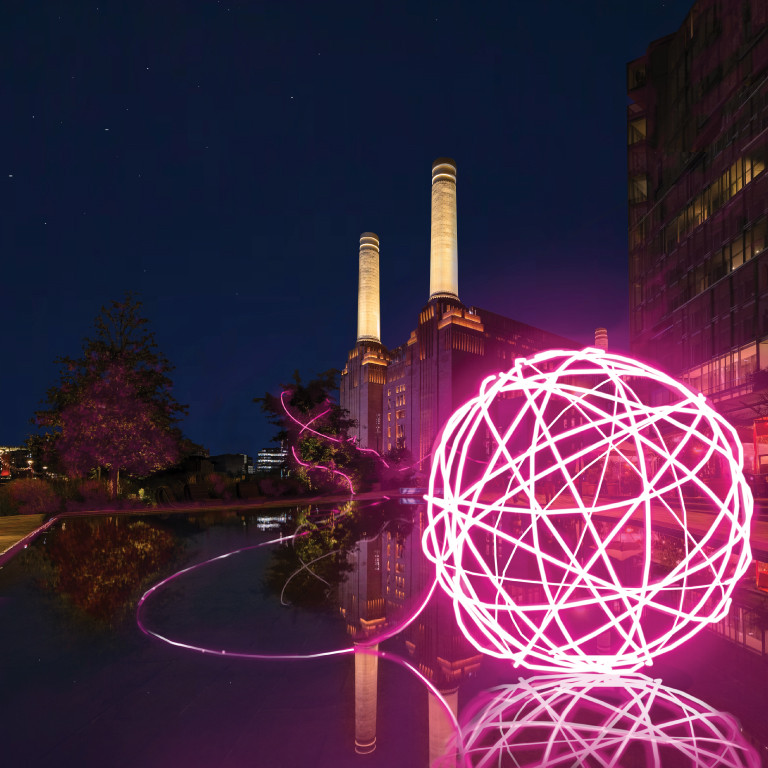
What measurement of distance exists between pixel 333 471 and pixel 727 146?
3554 centimetres

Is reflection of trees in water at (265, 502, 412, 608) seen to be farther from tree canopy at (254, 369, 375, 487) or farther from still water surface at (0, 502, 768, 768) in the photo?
tree canopy at (254, 369, 375, 487)

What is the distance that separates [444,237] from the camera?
87.9m

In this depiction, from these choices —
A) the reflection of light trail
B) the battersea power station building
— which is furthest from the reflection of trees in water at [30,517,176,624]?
the battersea power station building

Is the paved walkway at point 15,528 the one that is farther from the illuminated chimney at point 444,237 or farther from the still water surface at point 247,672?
the illuminated chimney at point 444,237

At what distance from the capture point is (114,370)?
27500 mm

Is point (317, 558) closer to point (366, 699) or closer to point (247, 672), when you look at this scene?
point (247, 672)

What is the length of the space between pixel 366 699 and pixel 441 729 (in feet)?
2.70

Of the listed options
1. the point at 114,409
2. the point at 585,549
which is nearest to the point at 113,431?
the point at 114,409

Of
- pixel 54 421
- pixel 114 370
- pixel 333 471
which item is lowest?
pixel 333 471

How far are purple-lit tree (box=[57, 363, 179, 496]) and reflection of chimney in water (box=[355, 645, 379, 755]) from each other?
24.9m

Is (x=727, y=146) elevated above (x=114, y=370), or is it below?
above

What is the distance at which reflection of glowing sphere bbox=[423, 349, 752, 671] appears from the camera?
4.93 metres

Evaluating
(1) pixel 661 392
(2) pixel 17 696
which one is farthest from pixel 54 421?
(1) pixel 661 392

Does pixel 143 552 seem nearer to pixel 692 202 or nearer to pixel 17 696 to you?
pixel 17 696
